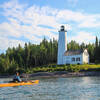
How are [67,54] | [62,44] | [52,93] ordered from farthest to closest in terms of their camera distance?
1. [62,44]
2. [67,54]
3. [52,93]

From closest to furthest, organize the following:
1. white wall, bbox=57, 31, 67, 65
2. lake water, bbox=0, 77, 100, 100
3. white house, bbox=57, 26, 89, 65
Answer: lake water, bbox=0, 77, 100, 100, white house, bbox=57, 26, 89, 65, white wall, bbox=57, 31, 67, 65

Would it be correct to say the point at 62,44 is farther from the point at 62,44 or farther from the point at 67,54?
the point at 67,54

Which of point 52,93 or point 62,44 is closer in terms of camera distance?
point 52,93

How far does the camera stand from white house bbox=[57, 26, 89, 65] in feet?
250

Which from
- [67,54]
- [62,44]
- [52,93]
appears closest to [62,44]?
[62,44]

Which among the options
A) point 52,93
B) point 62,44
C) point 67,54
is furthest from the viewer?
point 62,44

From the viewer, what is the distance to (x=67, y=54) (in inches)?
3091

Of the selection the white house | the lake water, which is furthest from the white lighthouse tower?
the lake water

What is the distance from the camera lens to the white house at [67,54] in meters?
76.2

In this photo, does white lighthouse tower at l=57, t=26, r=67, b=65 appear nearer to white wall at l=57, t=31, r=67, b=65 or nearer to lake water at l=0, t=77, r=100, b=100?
white wall at l=57, t=31, r=67, b=65

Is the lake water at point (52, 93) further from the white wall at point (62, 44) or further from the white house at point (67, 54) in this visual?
the white wall at point (62, 44)

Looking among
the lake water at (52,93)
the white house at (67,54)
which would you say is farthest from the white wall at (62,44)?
the lake water at (52,93)

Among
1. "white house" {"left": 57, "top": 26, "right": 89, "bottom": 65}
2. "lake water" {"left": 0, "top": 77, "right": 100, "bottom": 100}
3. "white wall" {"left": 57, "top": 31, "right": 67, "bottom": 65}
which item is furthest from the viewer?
"white wall" {"left": 57, "top": 31, "right": 67, "bottom": 65}

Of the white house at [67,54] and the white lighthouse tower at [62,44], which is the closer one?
the white house at [67,54]
